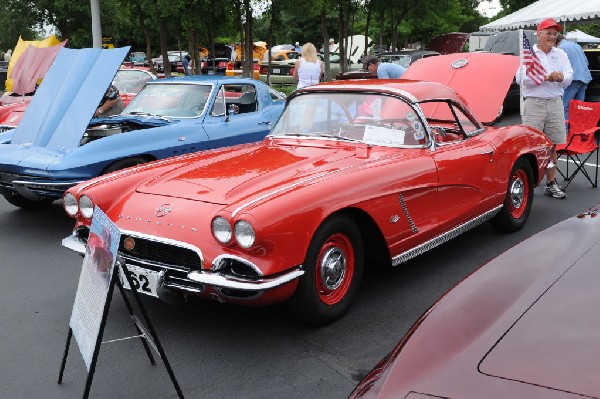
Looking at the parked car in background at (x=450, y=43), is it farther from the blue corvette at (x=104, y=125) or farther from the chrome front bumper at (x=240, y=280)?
the chrome front bumper at (x=240, y=280)

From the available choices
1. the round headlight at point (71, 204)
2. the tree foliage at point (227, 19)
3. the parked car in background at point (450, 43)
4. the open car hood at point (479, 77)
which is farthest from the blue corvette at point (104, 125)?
the parked car in background at point (450, 43)

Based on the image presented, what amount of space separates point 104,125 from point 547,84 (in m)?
5.02

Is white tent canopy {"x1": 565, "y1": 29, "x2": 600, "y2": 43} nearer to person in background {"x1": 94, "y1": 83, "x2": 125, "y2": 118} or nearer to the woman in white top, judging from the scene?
the woman in white top

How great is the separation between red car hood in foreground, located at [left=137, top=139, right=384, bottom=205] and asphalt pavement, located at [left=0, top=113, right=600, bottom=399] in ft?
2.80

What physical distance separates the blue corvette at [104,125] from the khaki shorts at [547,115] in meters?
3.05

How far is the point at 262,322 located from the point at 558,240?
7.03ft

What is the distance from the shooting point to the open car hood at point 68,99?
6.80 meters

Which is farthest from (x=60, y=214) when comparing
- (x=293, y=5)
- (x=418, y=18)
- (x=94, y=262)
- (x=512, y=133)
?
(x=418, y=18)

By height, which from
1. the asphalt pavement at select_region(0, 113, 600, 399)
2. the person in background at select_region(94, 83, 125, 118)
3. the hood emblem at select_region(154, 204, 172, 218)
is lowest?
the asphalt pavement at select_region(0, 113, 600, 399)

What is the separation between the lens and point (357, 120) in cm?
504

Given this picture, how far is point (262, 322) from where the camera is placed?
419 cm

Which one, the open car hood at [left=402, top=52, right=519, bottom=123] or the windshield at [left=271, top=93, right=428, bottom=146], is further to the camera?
the open car hood at [left=402, top=52, right=519, bottom=123]

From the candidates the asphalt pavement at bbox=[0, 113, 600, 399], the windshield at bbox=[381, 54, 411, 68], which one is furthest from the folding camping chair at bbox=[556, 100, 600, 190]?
the windshield at bbox=[381, 54, 411, 68]

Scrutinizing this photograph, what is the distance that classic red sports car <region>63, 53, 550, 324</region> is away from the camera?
363 centimetres
